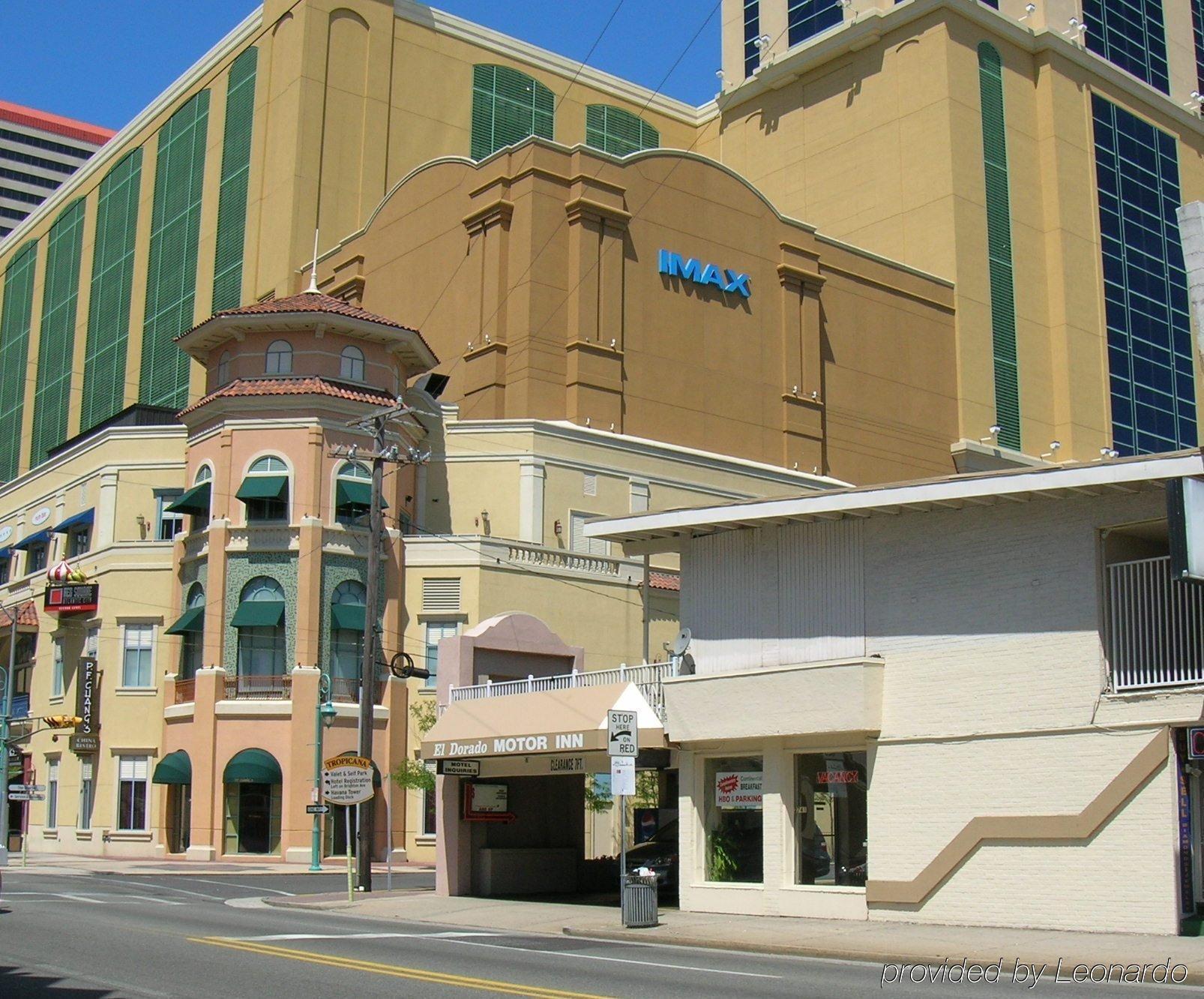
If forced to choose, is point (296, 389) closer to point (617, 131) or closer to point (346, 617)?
point (346, 617)

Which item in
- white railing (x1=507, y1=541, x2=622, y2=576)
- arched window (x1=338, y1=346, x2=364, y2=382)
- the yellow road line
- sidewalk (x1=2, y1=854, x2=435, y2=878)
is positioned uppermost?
arched window (x1=338, y1=346, x2=364, y2=382)

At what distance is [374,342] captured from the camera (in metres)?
49.3

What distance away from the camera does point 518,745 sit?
2641 centimetres

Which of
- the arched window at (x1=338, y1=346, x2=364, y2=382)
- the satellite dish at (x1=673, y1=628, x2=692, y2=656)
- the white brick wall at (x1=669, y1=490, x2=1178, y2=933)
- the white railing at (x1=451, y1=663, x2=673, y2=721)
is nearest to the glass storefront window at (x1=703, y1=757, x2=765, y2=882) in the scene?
the white brick wall at (x1=669, y1=490, x2=1178, y2=933)

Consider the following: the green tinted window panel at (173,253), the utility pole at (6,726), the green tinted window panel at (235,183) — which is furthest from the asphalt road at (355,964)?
the green tinted window panel at (173,253)

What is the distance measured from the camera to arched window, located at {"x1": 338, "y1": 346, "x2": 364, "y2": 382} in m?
48.6

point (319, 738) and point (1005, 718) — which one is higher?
point (319, 738)

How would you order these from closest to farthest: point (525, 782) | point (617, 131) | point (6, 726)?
point (525, 782)
point (6, 726)
point (617, 131)

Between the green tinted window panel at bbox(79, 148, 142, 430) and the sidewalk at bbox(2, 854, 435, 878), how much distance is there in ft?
131

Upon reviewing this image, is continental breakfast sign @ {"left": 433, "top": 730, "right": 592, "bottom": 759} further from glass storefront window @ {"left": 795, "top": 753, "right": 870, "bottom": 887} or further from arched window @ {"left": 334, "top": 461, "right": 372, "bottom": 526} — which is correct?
arched window @ {"left": 334, "top": 461, "right": 372, "bottom": 526}

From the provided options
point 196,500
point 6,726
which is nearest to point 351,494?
point 196,500

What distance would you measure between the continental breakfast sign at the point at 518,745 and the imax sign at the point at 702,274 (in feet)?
110

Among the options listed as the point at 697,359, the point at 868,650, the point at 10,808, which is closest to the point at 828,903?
the point at 868,650

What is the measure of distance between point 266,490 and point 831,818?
88.5 ft
